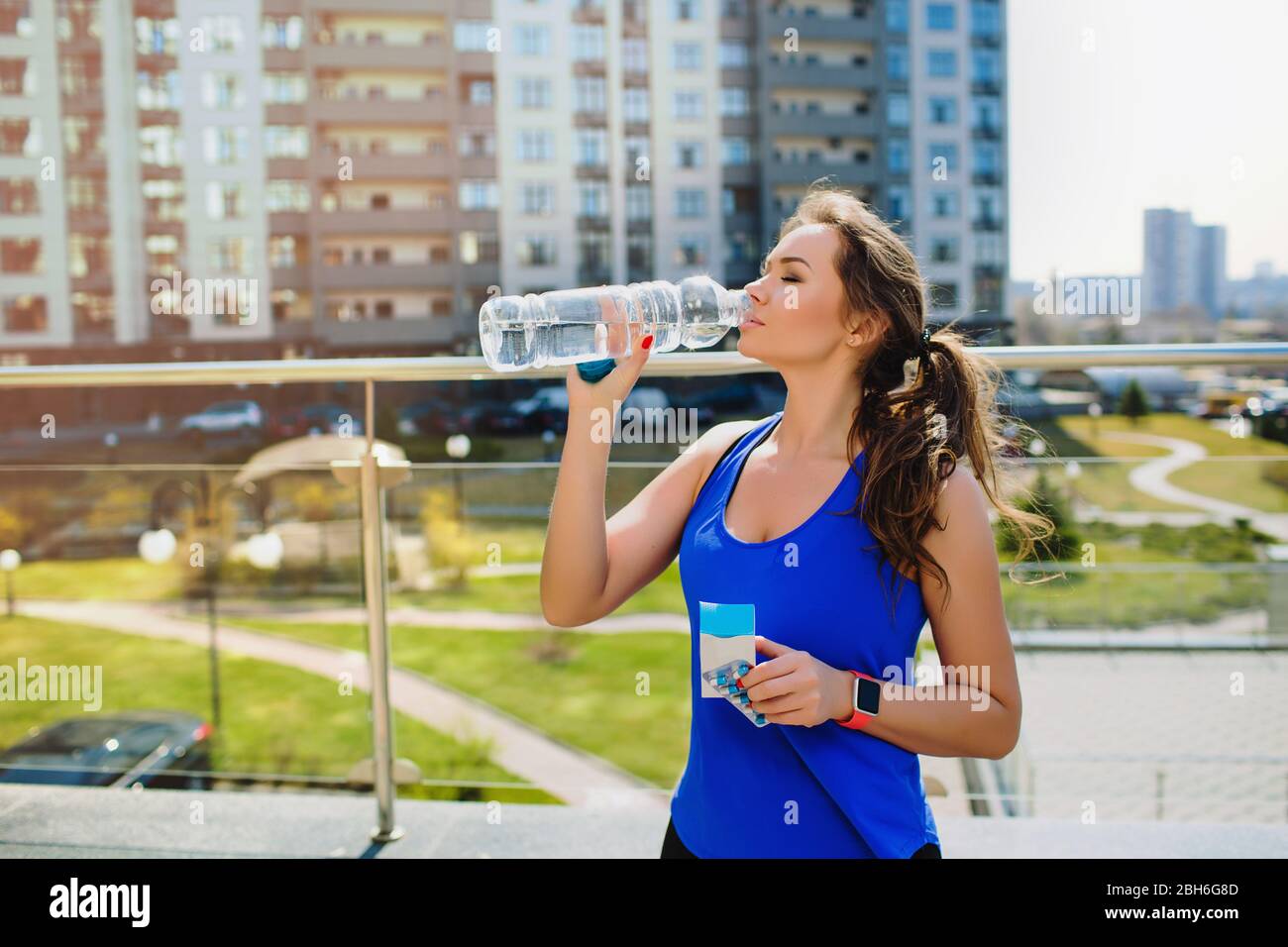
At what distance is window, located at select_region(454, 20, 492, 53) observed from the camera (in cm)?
5200

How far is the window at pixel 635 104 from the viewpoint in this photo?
2096 inches

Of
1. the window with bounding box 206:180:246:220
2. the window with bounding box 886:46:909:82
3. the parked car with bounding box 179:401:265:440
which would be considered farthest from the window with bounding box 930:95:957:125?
the parked car with bounding box 179:401:265:440

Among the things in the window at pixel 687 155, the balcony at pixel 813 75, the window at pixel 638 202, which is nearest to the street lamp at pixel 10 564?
the window at pixel 638 202

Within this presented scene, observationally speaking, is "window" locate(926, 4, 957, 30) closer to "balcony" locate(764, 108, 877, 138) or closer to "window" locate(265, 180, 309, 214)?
"balcony" locate(764, 108, 877, 138)

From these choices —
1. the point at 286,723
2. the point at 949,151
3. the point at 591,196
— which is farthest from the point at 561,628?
the point at 949,151

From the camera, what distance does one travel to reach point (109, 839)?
2570 millimetres

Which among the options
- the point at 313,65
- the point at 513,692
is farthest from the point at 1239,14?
the point at 513,692

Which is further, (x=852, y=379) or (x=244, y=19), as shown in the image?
(x=244, y=19)

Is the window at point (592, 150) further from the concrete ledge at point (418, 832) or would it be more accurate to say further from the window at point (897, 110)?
the concrete ledge at point (418, 832)

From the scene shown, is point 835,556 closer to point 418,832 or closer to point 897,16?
point 418,832

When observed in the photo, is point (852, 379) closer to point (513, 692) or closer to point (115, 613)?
point (115, 613)

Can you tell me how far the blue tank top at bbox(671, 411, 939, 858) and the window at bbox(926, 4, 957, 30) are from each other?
6048 cm
